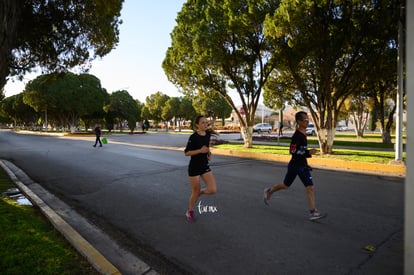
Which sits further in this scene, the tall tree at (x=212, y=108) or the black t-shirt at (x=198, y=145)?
the tall tree at (x=212, y=108)

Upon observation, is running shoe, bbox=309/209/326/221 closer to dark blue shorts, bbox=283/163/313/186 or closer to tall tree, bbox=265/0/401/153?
dark blue shorts, bbox=283/163/313/186

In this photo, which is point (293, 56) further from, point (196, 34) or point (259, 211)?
point (259, 211)

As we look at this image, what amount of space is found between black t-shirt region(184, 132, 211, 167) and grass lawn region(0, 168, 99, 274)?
204 cm

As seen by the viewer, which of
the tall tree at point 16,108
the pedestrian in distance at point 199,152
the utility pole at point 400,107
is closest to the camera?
the pedestrian in distance at point 199,152

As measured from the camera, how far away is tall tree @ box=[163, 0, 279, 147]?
13.5m

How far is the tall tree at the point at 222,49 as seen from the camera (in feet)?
44.2

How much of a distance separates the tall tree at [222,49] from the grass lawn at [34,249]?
11.9 meters

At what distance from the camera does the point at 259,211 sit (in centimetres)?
507

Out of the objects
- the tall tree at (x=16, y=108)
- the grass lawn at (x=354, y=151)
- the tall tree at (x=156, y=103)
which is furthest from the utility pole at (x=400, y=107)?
the tall tree at (x=16, y=108)

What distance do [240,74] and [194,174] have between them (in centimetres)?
1327

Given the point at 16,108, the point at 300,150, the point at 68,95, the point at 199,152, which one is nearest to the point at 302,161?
the point at 300,150

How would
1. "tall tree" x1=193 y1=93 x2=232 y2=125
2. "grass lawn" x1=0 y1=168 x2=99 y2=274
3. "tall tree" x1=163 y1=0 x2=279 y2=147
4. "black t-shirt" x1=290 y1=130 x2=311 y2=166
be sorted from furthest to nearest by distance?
"tall tree" x1=193 y1=93 x2=232 y2=125, "tall tree" x1=163 y1=0 x2=279 y2=147, "black t-shirt" x1=290 y1=130 x2=311 y2=166, "grass lawn" x1=0 y1=168 x2=99 y2=274

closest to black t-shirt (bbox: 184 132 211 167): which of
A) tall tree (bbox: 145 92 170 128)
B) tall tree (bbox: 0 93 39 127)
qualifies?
tall tree (bbox: 0 93 39 127)

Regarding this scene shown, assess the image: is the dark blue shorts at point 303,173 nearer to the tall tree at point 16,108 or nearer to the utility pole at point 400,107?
the utility pole at point 400,107
